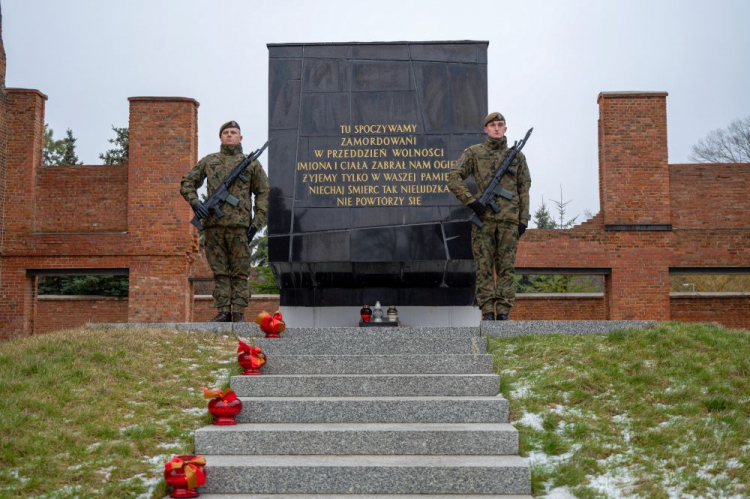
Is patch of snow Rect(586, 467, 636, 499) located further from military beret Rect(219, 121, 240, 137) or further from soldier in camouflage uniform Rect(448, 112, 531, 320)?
military beret Rect(219, 121, 240, 137)

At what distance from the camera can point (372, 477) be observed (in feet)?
13.9

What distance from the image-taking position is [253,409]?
16.6 feet

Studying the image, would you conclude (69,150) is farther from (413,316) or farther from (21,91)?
(413,316)

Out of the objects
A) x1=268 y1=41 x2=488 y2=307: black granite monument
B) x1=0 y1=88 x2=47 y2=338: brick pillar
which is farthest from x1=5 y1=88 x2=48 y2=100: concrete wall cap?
x1=268 y1=41 x2=488 y2=307: black granite monument

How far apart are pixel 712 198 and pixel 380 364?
1372cm

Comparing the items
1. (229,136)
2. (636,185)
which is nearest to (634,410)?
(229,136)

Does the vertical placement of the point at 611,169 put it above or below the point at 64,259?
above

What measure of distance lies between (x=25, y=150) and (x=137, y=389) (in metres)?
13.2

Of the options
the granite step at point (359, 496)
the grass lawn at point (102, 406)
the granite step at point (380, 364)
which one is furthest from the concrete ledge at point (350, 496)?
the granite step at point (380, 364)

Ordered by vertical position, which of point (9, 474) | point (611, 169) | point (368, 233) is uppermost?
point (611, 169)

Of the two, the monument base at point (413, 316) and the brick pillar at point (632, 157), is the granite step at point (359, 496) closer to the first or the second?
the monument base at point (413, 316)

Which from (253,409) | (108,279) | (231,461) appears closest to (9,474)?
(231,461)

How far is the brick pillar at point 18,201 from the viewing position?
641 inches

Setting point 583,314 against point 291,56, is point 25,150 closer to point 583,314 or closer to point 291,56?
point 291,56
